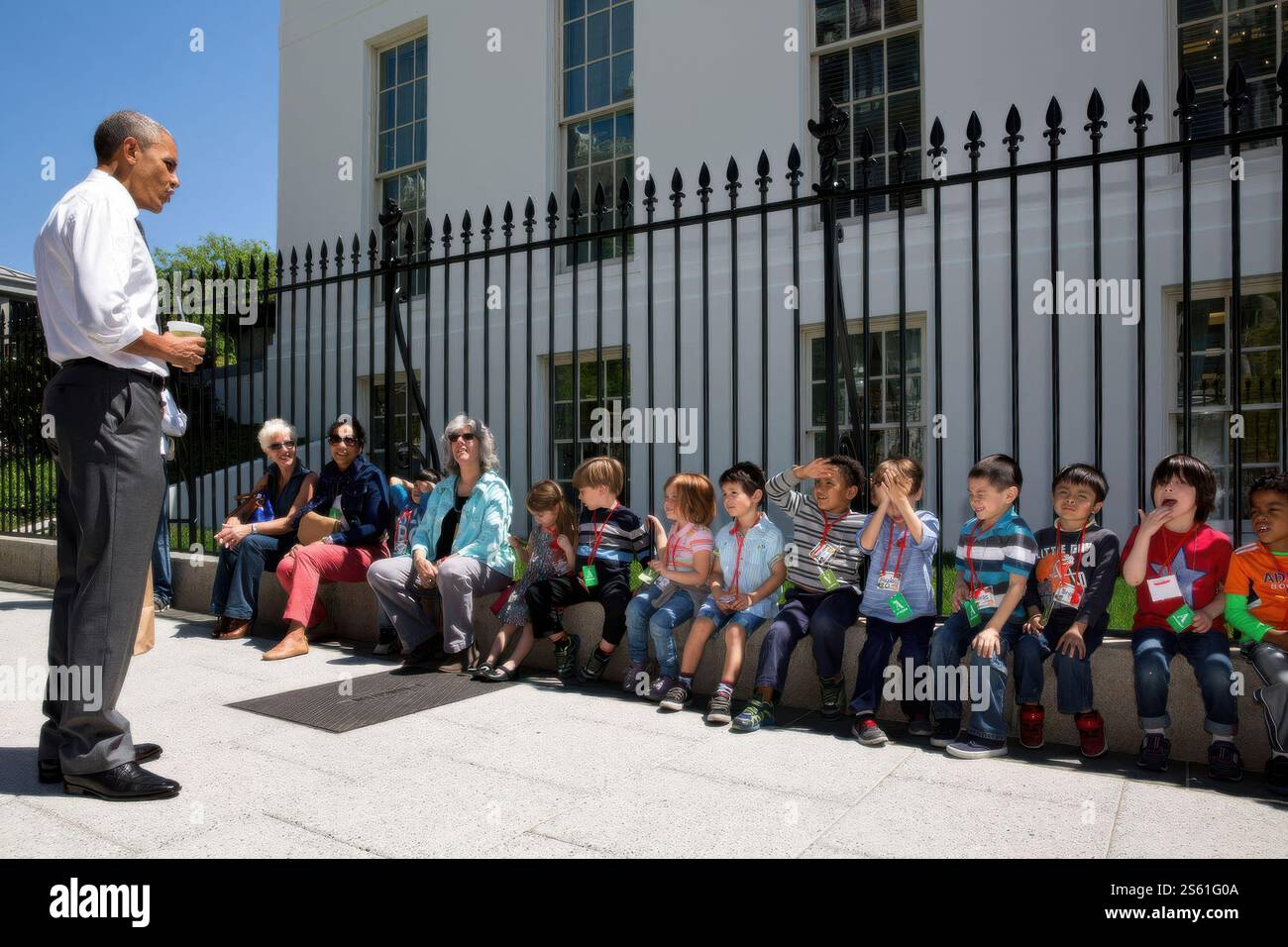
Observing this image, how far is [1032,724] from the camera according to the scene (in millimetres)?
3738

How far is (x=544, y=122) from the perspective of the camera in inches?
434

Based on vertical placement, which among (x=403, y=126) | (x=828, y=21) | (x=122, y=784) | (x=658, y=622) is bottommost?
(x=122, y=784)

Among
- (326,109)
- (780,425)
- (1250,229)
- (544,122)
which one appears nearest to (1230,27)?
(1250,229)

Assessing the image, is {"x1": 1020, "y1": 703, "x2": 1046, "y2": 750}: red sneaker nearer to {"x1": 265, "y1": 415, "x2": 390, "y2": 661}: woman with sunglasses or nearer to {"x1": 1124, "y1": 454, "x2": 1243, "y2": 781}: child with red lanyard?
{"x1": 1124, "y1": 454, "x2": 1243, "y2": 781}: child with red lanyard

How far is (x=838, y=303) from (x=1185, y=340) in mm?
1586

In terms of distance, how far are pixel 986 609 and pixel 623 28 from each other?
30.3ft

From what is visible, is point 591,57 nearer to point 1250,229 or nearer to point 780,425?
point 780,425

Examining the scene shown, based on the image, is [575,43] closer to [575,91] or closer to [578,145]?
[575,91]

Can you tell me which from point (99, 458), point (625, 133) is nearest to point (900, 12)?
point (625, 133)

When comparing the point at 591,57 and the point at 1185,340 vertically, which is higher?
the point at 591,57

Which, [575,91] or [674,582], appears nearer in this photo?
[674,582]

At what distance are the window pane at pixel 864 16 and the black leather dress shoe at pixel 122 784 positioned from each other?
895 cm

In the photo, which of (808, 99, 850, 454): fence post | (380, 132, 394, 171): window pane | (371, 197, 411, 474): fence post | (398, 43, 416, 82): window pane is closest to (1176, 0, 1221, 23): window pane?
(808, 99, 850, 454): fence post

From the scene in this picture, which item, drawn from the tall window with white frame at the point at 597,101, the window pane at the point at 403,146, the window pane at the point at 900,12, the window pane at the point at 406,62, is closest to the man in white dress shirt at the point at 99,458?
the tall window with white frame at the point at 597,101
